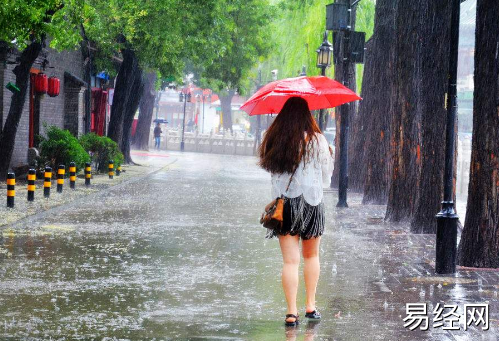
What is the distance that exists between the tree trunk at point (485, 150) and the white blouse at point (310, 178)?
4431 millimetres

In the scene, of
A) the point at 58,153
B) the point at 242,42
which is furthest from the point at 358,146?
the point at 242,42

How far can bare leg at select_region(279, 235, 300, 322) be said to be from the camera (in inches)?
317

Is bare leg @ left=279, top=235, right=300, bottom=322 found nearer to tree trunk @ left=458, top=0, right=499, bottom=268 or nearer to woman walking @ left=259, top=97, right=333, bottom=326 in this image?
woman walking @ left=259, top=97, right=333, bottom=326

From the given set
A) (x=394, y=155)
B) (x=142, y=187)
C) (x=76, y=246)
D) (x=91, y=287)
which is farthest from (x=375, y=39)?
(x=91, y=287)

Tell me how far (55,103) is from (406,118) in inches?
734

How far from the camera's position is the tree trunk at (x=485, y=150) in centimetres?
1189

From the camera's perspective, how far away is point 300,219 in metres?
7.99

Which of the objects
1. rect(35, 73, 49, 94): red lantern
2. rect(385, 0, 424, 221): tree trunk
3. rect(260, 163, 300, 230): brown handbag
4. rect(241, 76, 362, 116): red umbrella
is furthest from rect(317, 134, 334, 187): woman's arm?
rect(35, 73, 49, 94): red lantern

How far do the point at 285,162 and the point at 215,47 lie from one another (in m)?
32.4

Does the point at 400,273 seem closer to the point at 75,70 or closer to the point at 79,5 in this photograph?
the point at 79,5

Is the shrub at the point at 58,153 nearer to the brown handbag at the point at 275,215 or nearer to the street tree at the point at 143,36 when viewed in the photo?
the street tree at the point at 143,36

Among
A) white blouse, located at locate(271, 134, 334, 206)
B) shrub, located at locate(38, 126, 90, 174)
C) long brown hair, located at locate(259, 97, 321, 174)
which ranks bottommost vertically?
shrub, located at locate(38, 126, 90, 174)

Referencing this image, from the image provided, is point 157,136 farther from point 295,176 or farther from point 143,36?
point 295,176

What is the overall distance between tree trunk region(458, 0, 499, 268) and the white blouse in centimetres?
443
